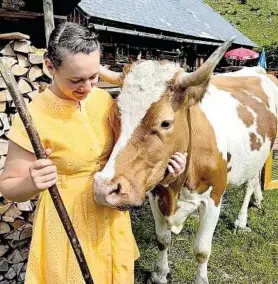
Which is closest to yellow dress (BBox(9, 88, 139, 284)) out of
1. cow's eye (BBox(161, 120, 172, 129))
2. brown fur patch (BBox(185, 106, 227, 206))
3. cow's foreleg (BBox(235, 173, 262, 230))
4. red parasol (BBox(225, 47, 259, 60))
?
cow's eye (BBox(161, 120, 172, 129))

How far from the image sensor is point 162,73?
100 inches

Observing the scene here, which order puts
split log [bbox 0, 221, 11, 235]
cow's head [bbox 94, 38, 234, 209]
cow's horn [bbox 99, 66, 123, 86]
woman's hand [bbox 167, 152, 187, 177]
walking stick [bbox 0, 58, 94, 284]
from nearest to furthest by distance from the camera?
1. walking stick [bbox 0, 58, 94, 284]
2. cow's head [bbox 94, 38, 234, 209]
3. woman's hand [bbox 167, 152, 187, 177]
4. cow's horn [bbox 99, 66, 123, 86]
5. split log [bbox 0, 221, 11, 235]

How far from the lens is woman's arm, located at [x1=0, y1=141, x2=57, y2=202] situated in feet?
5.94

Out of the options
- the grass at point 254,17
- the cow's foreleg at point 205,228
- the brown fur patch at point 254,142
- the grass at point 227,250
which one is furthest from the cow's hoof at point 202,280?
the grass at point 254,17

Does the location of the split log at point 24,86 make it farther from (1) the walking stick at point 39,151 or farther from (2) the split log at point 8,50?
(1) the walking stick at point 39,151

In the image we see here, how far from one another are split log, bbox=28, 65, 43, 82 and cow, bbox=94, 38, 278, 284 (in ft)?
5.11

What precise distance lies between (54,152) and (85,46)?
501 millimetres

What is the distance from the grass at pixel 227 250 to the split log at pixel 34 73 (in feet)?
6.95

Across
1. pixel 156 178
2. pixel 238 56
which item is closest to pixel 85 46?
pixel 156 178

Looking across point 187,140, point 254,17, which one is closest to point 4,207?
point 187,140

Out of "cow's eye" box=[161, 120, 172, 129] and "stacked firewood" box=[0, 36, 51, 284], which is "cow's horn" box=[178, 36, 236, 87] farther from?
"stacked firewood" box=[0, 36, 51, 284]

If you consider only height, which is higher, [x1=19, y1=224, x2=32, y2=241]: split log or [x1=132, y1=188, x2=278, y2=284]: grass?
[x1=19, y1=224, x2=32, y2=241]: split log

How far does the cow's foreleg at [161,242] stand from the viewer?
153 inches

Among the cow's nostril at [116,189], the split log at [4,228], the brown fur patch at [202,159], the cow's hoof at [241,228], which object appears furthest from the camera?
the cow's hoof at [241,228]
